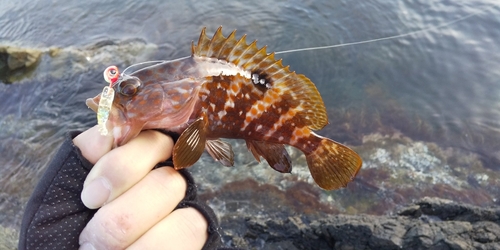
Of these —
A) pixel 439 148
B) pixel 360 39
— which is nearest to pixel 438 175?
pixel 439 148

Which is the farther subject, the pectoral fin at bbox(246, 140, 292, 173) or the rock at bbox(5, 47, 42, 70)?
the rock at bbox(5, 47, 42, 70)

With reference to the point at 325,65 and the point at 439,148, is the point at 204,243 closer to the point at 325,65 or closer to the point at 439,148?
the point at 439,148

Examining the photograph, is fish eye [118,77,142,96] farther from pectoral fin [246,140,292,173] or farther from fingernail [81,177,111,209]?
pectoral fin [246,140,292,173]

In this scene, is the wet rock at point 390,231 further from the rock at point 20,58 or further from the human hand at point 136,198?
the rock at point 20,58

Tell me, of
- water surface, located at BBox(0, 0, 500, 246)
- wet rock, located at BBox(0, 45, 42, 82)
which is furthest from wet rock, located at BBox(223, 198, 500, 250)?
wet rock, located at BBox(0, 45, 42, 82)

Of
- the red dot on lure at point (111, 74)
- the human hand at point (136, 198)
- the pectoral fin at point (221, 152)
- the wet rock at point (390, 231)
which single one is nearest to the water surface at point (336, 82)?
the wet rock at point (390, 231)

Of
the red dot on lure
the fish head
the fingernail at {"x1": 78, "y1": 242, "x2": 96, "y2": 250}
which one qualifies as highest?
the red dot on lure

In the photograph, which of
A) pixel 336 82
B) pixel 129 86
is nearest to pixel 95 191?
pixel 129 86

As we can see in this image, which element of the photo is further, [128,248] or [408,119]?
[408,119]
